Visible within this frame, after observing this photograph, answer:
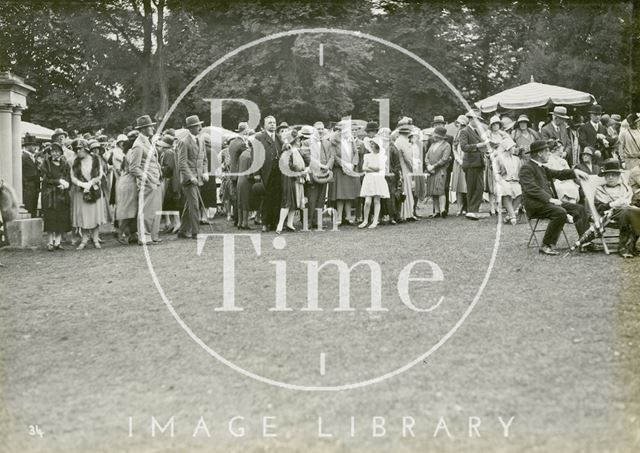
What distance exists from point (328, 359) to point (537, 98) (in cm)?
1710

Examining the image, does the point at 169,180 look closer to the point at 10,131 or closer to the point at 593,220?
the point at 10,131

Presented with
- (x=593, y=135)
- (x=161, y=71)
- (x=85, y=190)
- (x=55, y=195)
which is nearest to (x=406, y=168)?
(x=593, y=135)

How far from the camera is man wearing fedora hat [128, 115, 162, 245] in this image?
13742mm

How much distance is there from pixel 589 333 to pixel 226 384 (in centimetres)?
321

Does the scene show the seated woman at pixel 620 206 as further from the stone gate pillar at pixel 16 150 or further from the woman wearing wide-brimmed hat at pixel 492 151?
the stone gate pillar at pixel 16 150

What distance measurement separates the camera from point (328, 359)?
248 inches

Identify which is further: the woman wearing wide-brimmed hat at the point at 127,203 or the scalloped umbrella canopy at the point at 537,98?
the scalloped umbrella canopy at the point at 537,98

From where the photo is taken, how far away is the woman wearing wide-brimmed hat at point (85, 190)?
13914mm

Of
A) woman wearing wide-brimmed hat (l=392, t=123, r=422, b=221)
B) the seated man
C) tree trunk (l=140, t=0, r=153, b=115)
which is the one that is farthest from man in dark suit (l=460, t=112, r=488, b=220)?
tree trunk (l=140, t=0, r=153, b=115)

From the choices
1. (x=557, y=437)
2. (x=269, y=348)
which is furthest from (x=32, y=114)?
(x=557, y=437)

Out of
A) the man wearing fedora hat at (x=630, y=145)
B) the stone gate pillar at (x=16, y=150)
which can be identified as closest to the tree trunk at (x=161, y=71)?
the stone gate pillar at (x=16, y=150)

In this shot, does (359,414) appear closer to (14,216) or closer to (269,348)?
(269,348)

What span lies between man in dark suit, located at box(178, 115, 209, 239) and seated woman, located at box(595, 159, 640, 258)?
6848 mm

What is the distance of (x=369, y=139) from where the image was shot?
15.9 metres
